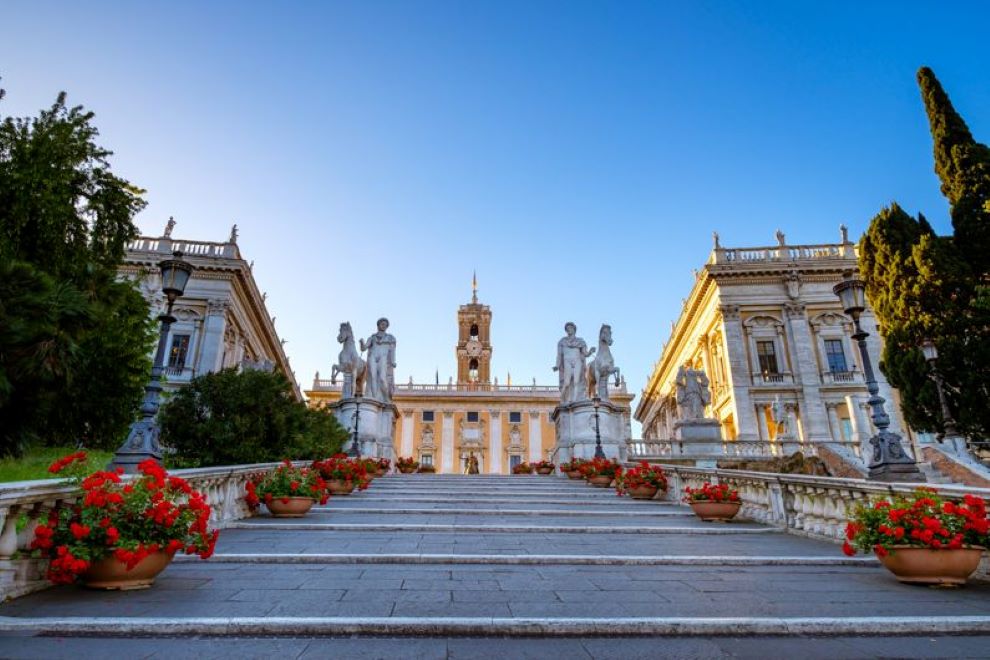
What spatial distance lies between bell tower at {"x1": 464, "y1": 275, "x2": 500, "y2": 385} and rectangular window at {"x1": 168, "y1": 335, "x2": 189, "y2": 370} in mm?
39855

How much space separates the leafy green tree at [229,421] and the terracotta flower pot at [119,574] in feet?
20.4

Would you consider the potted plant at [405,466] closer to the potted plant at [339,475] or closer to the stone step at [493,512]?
the potted plant at [339,475]

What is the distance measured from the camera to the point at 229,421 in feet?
34.0

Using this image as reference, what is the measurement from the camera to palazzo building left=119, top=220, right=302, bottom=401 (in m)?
29.3

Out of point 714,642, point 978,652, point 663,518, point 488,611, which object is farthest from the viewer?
point 663,518

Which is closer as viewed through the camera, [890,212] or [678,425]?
[678,425]

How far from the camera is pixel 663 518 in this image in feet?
30.7

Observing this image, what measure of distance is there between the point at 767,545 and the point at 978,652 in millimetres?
3963

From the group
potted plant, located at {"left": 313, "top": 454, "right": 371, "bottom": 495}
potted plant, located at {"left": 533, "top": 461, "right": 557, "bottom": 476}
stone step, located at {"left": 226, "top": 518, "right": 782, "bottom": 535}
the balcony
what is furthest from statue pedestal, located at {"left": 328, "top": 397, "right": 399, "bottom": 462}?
the balcony

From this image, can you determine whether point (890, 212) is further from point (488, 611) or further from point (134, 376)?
point (134, 376)

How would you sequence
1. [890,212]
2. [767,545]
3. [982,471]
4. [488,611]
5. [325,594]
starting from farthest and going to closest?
[890,212] < [982,471] < [767,545] < [325,594] < [488,611]

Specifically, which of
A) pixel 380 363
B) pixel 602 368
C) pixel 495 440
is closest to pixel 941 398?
pixel 602 368

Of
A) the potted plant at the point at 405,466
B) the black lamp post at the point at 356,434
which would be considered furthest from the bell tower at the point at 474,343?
the black lamp post at the point at 356,434

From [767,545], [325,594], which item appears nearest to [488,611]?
[325,594]
